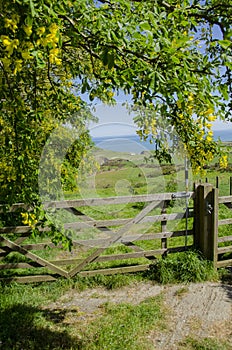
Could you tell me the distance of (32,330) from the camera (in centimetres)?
367

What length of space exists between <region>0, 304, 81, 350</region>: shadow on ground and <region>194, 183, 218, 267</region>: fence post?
95.9 inches

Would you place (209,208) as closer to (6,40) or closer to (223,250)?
(223,250)

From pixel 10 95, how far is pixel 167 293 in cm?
345

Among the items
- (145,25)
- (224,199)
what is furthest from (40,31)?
(224,199)

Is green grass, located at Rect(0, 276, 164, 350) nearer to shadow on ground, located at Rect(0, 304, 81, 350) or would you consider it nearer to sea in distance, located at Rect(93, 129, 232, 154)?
shadow on ground, located at Rect(0, 304, 81, 350)

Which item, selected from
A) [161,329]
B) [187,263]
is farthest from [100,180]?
[161,329]

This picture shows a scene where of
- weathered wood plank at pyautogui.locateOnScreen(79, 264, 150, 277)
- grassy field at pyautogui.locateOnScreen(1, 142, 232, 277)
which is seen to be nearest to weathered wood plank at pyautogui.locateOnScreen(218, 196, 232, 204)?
grassy field at pyautogui.locateOnScreen(1, 142, 232, 277)

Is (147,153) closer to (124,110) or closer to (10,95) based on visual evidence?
(124,110)

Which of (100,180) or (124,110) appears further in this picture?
(100,180)

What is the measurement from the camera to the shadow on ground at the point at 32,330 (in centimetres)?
340

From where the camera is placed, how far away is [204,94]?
76.2 inches

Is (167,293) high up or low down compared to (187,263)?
down

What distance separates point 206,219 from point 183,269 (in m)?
0.88

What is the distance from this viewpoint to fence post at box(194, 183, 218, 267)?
200 inches
